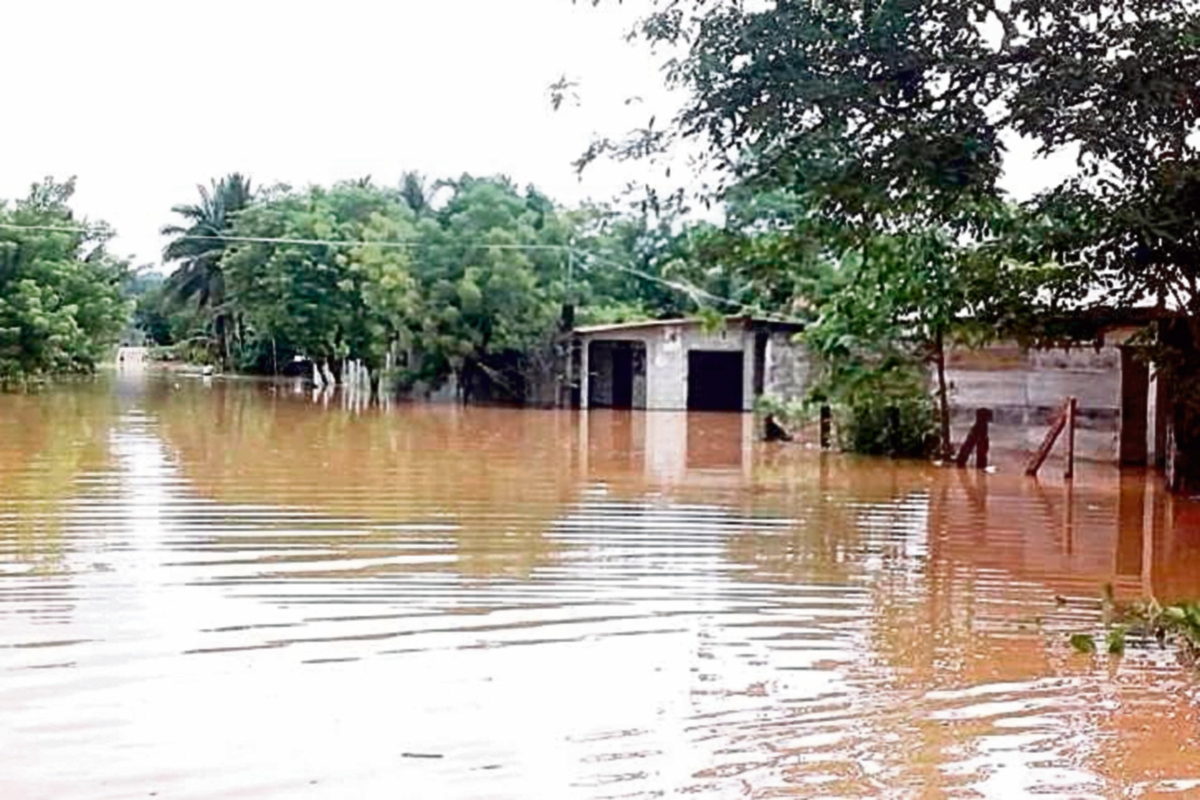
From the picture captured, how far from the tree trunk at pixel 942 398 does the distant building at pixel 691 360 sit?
41.5 ft

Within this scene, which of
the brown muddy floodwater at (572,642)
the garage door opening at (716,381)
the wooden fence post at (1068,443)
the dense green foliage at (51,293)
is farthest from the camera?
the dense green foliage at (51,293)

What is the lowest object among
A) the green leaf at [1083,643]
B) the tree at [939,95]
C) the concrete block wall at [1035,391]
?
the green leaf at [1083,643]

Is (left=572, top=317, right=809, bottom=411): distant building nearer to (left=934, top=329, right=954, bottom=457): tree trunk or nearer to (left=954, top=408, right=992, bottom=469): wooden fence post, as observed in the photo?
(left=934, top=329, right=954, bottom=457): tree trunk

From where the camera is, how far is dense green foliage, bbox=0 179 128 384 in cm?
3659

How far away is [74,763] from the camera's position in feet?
15.0

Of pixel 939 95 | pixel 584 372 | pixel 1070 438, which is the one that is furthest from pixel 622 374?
pixel 939 95

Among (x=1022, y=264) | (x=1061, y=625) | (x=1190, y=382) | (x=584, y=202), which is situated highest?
(x=584, y=202)

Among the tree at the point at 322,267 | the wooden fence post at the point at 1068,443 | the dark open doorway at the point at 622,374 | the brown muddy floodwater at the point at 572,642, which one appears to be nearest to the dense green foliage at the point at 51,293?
the tree at the point at 322,267

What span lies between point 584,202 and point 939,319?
76.7ft

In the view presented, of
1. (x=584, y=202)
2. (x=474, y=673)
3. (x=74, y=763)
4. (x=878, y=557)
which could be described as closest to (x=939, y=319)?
(x=878, y=557)

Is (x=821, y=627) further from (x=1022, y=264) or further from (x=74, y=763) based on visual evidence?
(x=1022, y=264)

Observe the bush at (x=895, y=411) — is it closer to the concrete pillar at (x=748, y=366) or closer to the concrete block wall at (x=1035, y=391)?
the concrete block wall at (x=1035, y=391)

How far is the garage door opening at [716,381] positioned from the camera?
35719mm

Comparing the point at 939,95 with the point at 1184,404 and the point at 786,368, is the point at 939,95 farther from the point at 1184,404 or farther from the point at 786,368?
the point at 786,368
